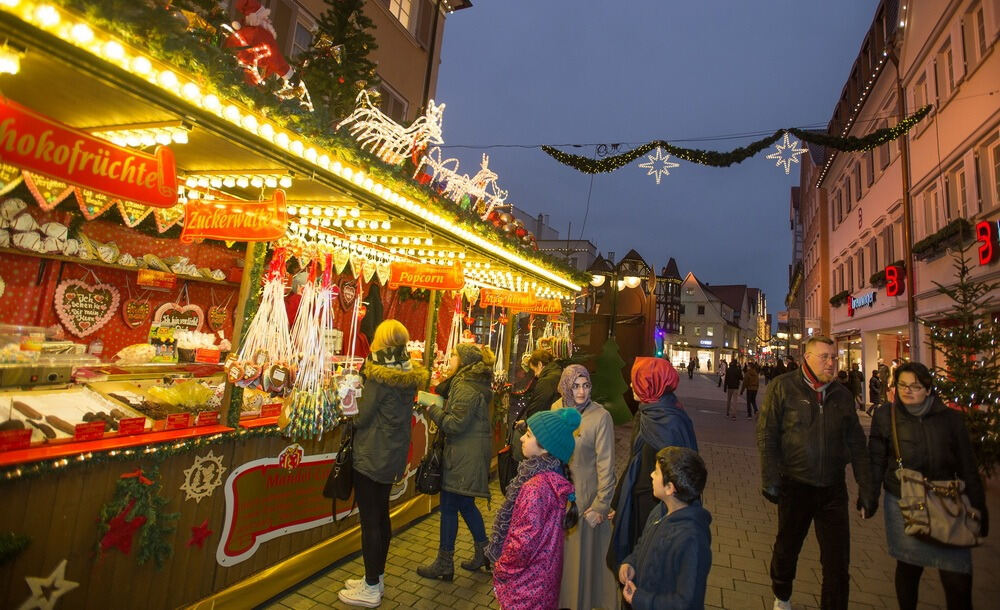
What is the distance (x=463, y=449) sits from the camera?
13.8ft

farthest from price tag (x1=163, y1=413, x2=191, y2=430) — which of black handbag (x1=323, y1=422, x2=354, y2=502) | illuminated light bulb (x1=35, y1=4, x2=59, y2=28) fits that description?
illuminated light bulb (x1=35, y1=4, x2=59, y2=28)

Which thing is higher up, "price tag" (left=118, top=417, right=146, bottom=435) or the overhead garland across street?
the overhead garland across street

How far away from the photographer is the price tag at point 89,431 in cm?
292

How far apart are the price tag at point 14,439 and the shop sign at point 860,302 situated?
68.3 feet

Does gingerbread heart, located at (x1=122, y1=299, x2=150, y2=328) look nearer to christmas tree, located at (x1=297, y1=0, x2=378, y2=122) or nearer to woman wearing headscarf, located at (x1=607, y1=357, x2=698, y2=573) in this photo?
christmas tree, located at (x1=297, y1=0, x2=378, y2=122)

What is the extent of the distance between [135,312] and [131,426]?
10.7 feet

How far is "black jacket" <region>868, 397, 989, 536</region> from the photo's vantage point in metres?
3.36

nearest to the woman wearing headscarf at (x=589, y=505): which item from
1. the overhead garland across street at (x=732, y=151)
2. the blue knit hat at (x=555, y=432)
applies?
Answer: the blue knit hat at (x=555, y=432)

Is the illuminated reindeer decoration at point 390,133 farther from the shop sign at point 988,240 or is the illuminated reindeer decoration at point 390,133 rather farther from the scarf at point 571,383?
the shop sign at point 988,240

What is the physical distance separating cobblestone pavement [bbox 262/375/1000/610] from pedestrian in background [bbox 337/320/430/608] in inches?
10.1

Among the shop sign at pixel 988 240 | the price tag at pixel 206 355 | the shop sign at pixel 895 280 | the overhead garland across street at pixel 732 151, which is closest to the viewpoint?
the price tag at pixel 206 355

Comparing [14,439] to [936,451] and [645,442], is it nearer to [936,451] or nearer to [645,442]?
[645,442]

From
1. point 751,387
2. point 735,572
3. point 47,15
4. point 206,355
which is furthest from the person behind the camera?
point 751,387

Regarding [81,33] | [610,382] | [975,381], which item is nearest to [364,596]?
[81,33]
